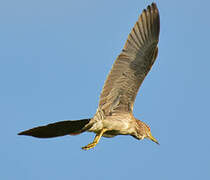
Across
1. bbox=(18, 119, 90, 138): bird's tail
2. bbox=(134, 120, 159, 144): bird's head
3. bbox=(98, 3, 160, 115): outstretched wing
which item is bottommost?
bbox=(134, 120, 159, 144): bird's head

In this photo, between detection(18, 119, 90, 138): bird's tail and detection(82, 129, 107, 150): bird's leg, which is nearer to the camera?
detection(82, 129, 107, 150): bird's leg

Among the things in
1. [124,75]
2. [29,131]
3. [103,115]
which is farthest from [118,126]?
[29,131]

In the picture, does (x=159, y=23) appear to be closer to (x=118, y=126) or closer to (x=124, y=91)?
(x=124, y=91)

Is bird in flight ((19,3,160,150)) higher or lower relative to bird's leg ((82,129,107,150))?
higher

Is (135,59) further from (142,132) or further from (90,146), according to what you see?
(90,146)

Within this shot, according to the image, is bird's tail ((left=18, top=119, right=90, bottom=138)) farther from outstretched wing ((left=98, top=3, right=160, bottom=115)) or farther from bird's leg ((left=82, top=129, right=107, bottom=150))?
outstretched wing ((left=98, top=3, right=160, bottom=115))

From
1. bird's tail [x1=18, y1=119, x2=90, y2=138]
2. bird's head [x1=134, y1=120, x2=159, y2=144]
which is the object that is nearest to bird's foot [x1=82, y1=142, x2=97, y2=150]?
bird's tail [x1=18, y1=119, x2=90, y2=138]

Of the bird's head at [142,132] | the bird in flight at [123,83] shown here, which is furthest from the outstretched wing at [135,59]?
the bird's head at [142,132]

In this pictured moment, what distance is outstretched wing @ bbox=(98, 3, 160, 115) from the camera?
32.1 ft

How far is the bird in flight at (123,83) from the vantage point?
9.83m

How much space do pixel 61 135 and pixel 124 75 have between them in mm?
1800

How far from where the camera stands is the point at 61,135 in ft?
32.0

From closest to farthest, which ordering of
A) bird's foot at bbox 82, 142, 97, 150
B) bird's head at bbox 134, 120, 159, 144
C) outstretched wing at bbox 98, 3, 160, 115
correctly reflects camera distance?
bird's foot at bbox 82, 142, 97, 150, outstretched wing at bbox 98, 3, 160, 115, bird's head at bbox 134, 120, 159, 144

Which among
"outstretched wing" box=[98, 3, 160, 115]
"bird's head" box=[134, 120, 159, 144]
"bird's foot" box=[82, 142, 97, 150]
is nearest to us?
"bird's foot" box=[82, 142, 97, 150]
